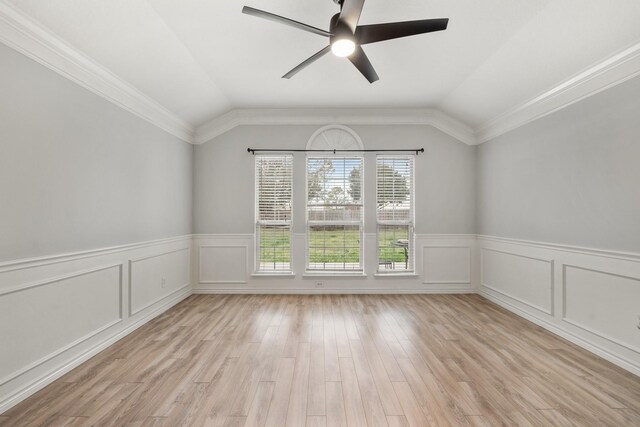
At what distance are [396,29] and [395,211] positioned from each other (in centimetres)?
314

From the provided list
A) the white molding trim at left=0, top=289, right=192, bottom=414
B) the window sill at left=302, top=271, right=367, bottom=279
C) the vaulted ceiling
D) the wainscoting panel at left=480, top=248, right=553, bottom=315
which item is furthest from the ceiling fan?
the window sill at left=302, top=271, right=367, bottom=279

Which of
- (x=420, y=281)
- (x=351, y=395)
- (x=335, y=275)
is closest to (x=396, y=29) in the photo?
(x=351, y=395)

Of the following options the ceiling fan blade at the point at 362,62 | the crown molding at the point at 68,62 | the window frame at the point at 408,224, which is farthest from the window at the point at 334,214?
the crown molding at the point at 68,62

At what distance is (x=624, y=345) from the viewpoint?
250cm

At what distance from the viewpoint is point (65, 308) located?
2.44 m

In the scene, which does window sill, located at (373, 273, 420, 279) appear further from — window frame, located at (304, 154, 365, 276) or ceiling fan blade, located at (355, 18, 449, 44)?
ceiling fan blade, located at (355, 18, 449, 44)

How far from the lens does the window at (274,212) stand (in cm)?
484

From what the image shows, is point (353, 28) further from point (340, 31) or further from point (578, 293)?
point (578, 293)

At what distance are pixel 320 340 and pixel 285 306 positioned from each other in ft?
4.05

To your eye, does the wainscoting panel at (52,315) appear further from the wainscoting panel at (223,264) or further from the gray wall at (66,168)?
the wainscoting panel at (223,264)

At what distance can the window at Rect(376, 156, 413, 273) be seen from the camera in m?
4.84

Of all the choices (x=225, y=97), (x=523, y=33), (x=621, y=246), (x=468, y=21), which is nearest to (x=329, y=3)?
(x=468, y=21)

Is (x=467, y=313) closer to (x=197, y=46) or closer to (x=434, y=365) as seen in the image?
(x=434, y=365)

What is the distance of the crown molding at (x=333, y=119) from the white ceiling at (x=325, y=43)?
17.4 inches
